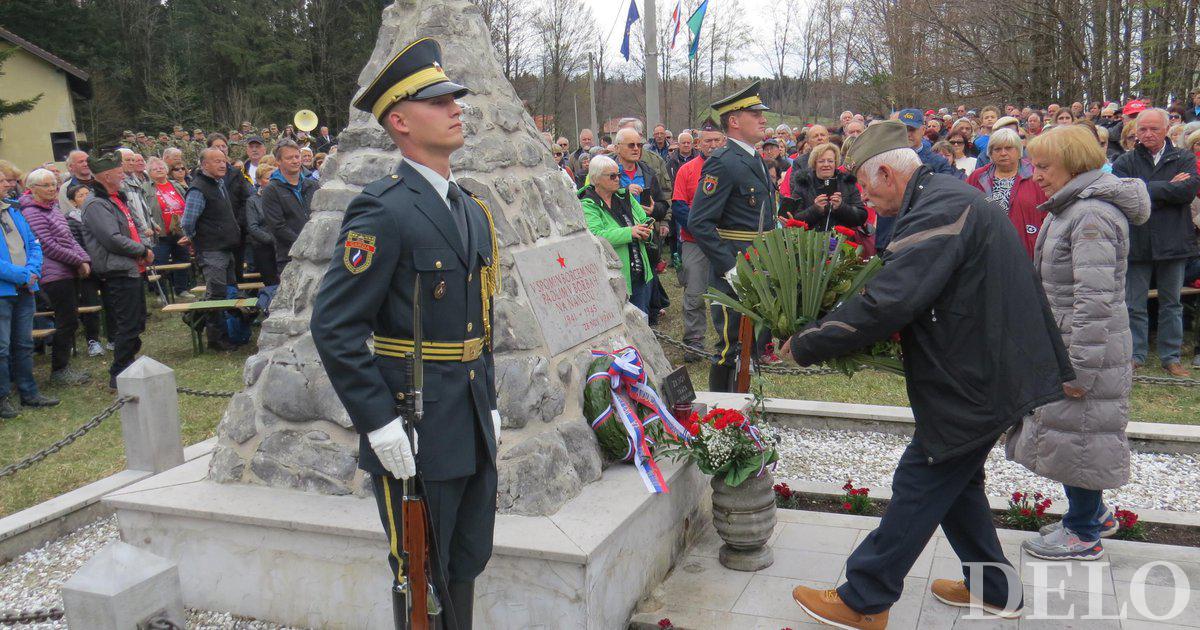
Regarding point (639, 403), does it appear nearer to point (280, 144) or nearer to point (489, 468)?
point (489, 468)

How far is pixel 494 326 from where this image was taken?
4.72 meters

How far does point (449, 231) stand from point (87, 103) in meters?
37.6

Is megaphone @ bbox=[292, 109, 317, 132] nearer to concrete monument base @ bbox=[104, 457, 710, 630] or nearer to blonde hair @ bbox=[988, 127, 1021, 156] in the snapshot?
blonde hair @ bbox=[988, 127, 1021, 156]

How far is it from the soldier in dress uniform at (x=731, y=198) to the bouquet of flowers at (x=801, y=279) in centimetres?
280

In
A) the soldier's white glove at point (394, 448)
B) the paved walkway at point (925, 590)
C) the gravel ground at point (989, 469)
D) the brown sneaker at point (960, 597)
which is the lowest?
the gravel ground at point (989, 469)

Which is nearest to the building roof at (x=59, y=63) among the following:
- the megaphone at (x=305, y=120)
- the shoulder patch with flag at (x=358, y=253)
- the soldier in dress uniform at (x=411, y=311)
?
the megaphone at (x=305, y=120)

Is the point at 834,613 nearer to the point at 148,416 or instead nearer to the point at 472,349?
the point at 472,349

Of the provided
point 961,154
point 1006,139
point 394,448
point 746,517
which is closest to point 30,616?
point 394,448

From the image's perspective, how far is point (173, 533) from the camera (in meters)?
4.62

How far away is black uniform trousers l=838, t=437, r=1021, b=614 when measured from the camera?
3.76m

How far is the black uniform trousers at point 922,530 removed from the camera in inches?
148

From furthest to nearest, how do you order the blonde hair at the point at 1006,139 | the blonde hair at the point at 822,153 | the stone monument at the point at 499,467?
the blonde hair at the point at 822,153 → the blonde hair at the point at 1006,139 → the stone monument at the point at 499,467

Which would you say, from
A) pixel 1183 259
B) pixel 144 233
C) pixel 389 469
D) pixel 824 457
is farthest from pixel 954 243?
pixel 144 233

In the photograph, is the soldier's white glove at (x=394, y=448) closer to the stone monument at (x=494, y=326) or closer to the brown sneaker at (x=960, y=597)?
the stone monument at (x=494, y=326)
